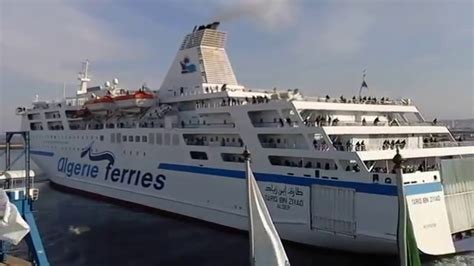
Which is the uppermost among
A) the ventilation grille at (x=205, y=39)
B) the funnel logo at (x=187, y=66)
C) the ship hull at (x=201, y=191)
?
the ventilation grille at (x=205, y=39)

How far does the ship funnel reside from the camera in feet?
81.4

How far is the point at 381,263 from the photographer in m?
14.7

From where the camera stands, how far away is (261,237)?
6652mm

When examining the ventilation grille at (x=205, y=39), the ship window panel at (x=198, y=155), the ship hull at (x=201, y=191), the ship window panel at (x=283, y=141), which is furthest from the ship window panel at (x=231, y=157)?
the ventilation grille at (x=205, y=39)

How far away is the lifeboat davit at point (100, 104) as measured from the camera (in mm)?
27455

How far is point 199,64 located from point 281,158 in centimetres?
968

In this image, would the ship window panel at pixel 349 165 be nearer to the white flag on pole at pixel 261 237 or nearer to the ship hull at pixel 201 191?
the ship hull at pixel 201 191

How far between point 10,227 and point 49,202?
17418mm

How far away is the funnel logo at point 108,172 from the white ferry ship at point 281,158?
0.06 metres

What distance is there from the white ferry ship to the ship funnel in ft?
0.26

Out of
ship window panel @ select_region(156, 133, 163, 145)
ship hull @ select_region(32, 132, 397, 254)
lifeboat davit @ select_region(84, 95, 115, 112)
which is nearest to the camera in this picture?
ship hull @ select_region(32, 132, 397, 254)

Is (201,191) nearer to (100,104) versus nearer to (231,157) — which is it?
(231,157)

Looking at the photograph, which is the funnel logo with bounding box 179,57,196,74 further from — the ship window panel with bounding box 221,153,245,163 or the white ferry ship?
the ship window panel with bounding box 221,153,245,163

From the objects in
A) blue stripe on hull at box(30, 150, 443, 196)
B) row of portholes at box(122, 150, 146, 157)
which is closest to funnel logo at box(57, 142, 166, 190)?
row of portholes at box(122, 150, 146, 157)
